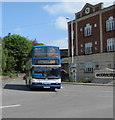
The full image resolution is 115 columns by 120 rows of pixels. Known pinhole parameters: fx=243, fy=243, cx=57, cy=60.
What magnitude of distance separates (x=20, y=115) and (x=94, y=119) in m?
2.68

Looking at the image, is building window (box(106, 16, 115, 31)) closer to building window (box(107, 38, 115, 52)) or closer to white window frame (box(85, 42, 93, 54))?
building window (box(107, 38, 115, 52))

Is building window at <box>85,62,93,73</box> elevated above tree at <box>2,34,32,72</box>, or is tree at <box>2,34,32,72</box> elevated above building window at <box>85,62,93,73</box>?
tree at <box>2,34,32,72</box>

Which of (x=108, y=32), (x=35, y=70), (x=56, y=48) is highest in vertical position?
(x=108, y=32)

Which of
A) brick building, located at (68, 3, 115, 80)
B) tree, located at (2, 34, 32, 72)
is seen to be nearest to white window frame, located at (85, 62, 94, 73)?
brick building, located at (68, 3, 115, 80)

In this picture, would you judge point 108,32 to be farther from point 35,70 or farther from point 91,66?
point 35,70

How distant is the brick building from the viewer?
37.2 m

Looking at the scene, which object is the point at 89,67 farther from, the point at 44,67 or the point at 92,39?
the point at 44,67

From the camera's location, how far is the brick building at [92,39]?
37.2 m

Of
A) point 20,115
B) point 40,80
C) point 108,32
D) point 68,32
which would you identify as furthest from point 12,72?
point 20,115

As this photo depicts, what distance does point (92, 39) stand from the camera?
40.8 m

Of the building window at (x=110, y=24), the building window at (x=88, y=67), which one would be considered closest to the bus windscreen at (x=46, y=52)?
the building window at (x=110, y=24)

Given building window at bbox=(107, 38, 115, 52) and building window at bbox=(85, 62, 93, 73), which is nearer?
building window at bbox=(107, 38, 115, 52)

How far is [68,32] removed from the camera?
4672 cm

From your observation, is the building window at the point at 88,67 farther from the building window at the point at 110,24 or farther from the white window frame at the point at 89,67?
the building window at the point at 110,24
